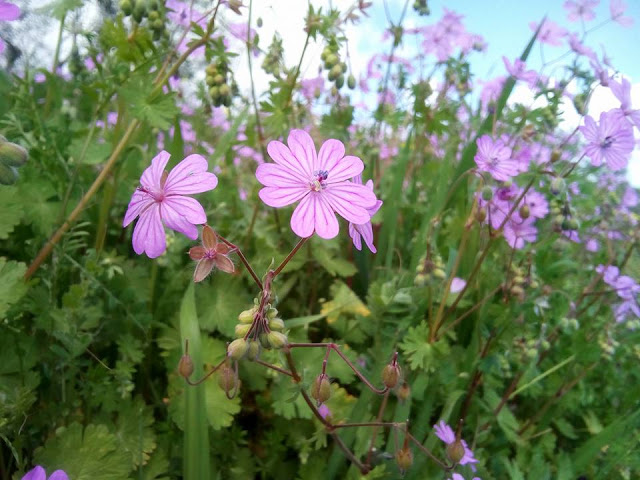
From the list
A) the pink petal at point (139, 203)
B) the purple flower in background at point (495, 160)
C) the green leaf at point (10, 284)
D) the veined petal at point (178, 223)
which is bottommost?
the green leaf at point (10, 284)

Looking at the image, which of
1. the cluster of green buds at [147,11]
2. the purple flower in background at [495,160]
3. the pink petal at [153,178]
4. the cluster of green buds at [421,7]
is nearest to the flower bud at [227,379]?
the pink petal at [153,178]

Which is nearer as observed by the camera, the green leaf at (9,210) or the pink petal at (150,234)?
the pink petal at (150,234)

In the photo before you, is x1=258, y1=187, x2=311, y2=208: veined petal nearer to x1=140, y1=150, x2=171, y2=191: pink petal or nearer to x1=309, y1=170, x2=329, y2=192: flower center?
x1=309, y1=170, x2=329, y2=192: flower center

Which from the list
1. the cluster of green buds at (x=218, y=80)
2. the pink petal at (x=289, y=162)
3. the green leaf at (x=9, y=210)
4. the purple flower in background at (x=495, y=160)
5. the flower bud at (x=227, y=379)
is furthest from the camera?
the cluster of green buds at (x=218, y=80)

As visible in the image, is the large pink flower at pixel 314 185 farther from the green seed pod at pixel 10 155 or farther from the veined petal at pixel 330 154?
the green seed pod at pixel 10 155

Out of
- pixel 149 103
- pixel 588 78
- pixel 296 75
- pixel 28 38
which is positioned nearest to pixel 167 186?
pixel 149 103

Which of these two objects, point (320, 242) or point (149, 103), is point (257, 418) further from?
point (149, 103)

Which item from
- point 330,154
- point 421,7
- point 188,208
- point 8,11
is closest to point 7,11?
point 8,11

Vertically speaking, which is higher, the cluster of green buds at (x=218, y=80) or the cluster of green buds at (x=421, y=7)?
the cluster of green buds at (x=421, y=7)
